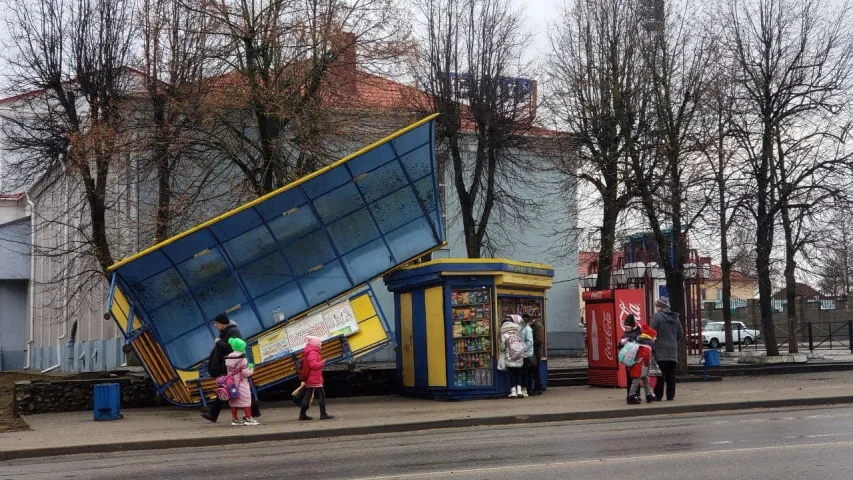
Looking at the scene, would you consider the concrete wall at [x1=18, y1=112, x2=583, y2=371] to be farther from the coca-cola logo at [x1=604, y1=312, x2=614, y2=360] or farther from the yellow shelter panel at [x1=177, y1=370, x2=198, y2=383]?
the yellow shelter panel at [x1=177, y1=370, x2=198, y2=383]

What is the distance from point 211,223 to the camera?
58.5 feet

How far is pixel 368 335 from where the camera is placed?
19.0 meters

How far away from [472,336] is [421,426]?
4286 mm

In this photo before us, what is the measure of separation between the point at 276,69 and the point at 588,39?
955 cm

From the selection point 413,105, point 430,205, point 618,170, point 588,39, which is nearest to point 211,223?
point 430,205

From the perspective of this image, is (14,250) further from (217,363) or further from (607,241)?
(217,363)

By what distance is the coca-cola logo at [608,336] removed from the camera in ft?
70.4

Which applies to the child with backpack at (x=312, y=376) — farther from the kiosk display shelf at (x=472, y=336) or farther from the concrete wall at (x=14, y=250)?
the concrete wall at (x=14, y=250)

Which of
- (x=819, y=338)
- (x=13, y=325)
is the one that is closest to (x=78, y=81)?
(x=13, y=325)

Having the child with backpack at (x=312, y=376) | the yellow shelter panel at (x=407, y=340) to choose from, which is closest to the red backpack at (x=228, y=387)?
the child with backpack at (x=312, y=376)

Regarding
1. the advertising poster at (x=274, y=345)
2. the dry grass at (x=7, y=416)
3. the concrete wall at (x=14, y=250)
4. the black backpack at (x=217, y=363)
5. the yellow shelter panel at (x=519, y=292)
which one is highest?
the concrete wall at (x=14, y=250)

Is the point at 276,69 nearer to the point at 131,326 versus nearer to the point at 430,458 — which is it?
the point at 131,326

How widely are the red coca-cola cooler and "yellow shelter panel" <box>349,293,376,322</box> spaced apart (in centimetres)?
575

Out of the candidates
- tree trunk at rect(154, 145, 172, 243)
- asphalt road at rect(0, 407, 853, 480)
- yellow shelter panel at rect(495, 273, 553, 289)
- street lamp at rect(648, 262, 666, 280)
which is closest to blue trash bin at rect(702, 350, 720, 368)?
yellow shelter panel at rect(495, 273, 553, 289)
